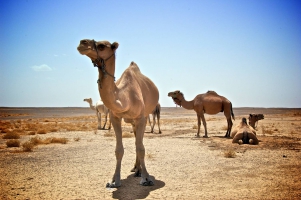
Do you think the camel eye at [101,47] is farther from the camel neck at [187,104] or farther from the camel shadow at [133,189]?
the camel neck at [187,104]

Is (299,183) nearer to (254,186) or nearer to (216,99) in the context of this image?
(254,186)

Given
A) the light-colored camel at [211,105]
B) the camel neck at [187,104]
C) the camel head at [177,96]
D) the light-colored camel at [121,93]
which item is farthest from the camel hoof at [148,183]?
the camel head at [177,96]

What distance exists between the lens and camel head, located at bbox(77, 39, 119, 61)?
165 inches

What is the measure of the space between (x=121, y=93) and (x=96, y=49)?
1.07 meters

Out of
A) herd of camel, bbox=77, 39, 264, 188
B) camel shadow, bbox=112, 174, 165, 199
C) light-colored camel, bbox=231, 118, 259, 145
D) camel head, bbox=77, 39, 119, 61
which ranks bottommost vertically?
camel shadow, bbox=112, 174, 165, 199

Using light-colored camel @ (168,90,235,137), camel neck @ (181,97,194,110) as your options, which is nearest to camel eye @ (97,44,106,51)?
light-colored camel @ (168,90,235,137)

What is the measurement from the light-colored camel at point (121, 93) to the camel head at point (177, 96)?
1060cm

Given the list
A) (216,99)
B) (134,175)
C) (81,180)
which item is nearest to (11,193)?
(81,180)

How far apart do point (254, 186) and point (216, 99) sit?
37.5 ft

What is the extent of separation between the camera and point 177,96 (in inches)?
706

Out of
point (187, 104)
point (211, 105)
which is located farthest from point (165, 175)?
point (187, 104)

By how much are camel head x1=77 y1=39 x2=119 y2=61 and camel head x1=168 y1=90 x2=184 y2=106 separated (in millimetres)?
13243

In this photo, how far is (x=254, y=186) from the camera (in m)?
5.53

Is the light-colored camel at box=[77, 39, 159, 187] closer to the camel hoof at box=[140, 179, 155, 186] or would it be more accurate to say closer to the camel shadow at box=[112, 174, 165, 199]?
the camel hoof at box=[140, 179, 155, 186]
